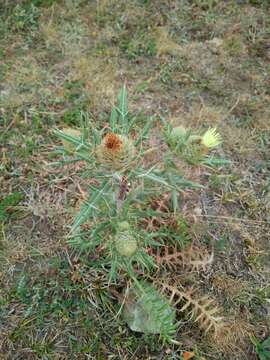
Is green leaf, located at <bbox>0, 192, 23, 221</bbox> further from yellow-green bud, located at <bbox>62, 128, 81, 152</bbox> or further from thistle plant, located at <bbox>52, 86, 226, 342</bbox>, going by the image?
yellow-green bud, located at <bbox>62, 128, 81, 152</bbox>

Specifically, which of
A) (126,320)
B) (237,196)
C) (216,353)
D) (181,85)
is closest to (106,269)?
(126,320)

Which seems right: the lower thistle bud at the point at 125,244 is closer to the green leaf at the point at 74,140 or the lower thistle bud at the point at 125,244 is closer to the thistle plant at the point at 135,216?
the thistle plant at the point at 135,216

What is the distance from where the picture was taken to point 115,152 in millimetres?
1688

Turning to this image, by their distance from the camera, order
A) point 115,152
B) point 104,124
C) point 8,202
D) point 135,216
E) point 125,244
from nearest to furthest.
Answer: point 115,152 → point 125,244 → point 135,216 → point 8,202 → point 104,124

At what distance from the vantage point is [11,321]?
2287mm

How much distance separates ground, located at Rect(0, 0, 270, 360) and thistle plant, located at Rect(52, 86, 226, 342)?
0.12m

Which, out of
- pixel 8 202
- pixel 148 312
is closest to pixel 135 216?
pixel 148 312

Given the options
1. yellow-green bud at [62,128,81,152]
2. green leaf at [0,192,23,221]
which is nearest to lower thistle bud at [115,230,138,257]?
yellow-green bud at [62,128,81,152]

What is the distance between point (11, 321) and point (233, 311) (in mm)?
1133

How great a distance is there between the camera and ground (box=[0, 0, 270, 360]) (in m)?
2.29

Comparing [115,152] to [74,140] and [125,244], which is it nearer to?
[74,140]

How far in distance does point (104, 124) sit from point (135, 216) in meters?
1.03

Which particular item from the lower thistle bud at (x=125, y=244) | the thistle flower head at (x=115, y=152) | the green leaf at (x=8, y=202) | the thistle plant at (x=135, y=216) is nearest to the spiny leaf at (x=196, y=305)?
the thistle plant at (x=135, y=216)

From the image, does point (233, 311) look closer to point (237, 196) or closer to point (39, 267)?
point (237, 196)
